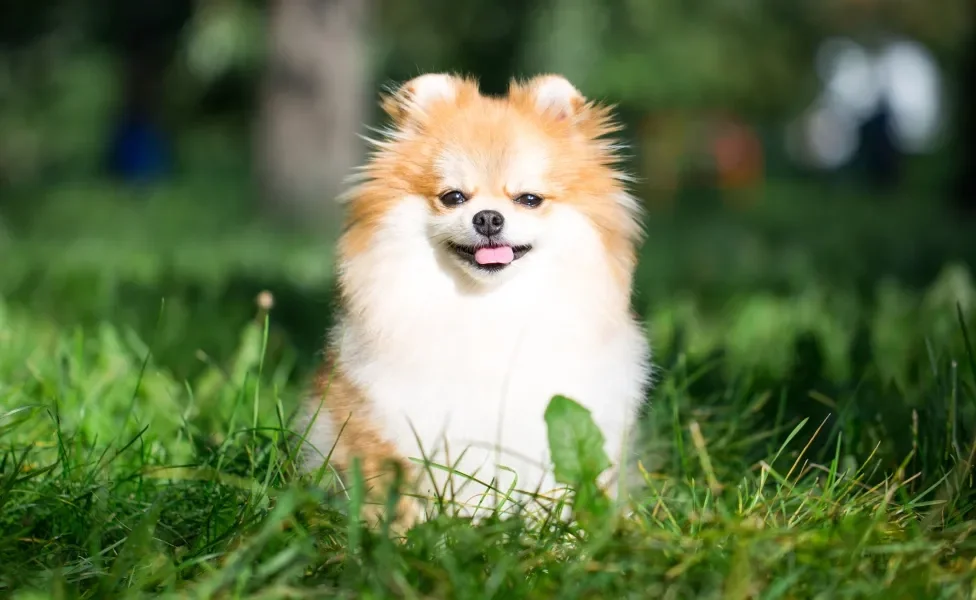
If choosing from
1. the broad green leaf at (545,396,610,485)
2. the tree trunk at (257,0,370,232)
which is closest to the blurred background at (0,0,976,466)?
the tree trunk at (257,0,370,232)

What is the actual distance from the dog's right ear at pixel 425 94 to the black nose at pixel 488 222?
1.02 ft

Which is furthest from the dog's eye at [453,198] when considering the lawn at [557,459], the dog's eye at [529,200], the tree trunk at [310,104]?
the tree trunk at [310,104]

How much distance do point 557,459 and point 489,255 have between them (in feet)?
1.54

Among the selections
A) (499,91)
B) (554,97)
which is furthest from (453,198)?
(499,91)

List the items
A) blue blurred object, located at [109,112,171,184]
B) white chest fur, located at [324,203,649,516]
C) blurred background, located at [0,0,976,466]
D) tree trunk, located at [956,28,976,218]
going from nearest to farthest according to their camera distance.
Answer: white chest fur, located at [324,203,649,516] < blurred background, located at [0,0,976,466] < tree trunk, located at [956,28,976,218] < blue blurred object, located at [109,112,171,184]

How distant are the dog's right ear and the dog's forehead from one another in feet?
0.52

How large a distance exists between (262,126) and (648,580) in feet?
28.3

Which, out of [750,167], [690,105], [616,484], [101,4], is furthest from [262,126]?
[750,167]

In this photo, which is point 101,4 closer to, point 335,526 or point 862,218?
point 862,218

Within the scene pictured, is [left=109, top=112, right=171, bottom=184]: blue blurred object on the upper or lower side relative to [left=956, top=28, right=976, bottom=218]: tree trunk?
lower

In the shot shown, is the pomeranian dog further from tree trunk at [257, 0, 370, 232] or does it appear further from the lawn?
tree trunk at [257, 0, 370, 232]

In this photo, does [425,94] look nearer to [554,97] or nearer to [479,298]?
[554,97]

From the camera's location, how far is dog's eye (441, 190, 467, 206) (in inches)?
90.3

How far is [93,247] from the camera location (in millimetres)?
7805
